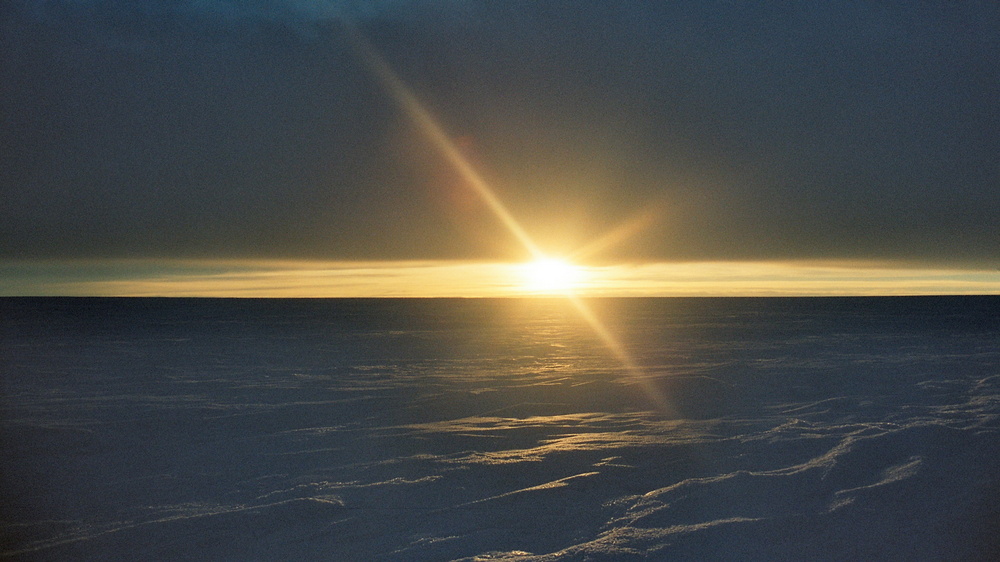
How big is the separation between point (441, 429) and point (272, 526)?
4.80 metres

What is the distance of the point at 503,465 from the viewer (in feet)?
30.4

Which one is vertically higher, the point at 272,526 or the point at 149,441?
the point at 149,441

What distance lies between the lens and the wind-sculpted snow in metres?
6.61

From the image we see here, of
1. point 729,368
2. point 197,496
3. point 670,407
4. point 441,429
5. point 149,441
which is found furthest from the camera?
point 729,368

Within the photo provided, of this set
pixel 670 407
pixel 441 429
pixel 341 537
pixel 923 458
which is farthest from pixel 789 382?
pixel 341 537

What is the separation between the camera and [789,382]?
667 inches

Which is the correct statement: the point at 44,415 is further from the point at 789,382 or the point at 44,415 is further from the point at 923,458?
the point at 789,382

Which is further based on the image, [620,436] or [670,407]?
[670,407]

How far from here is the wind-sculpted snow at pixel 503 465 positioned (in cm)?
661

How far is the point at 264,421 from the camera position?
12430mm

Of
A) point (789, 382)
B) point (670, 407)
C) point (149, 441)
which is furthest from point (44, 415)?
point (789, 382)

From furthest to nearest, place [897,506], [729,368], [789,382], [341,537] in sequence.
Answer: [729,368]
[789,382]
[897,506]
[341,537]

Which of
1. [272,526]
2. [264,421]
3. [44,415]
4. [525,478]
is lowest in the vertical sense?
[272,526]

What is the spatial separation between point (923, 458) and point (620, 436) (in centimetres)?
410
